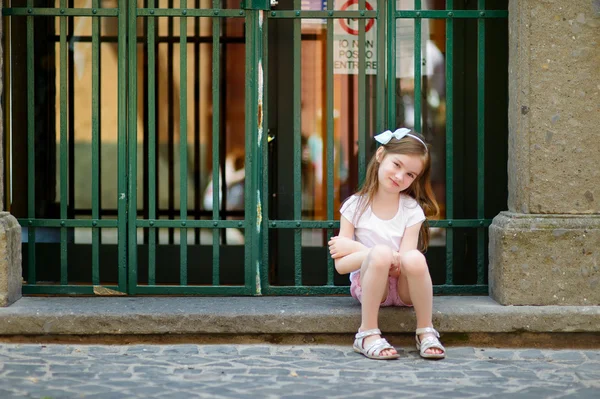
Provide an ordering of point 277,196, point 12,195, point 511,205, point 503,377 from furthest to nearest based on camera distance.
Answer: point 277,196
point 12,195
point 511,205
point 503,377

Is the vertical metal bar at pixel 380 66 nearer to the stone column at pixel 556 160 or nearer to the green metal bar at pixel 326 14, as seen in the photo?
the green metal bar at pixel 326 14

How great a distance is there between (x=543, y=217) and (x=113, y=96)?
133 inches

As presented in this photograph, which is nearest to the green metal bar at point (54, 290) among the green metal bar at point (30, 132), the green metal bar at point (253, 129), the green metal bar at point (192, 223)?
the green metal bar at point (30, 132)

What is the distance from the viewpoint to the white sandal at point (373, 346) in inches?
176

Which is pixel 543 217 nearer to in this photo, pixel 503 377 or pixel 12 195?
pixel 503 377

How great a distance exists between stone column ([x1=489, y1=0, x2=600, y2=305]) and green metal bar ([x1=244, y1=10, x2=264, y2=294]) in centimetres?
138

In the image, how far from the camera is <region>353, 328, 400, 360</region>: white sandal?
4466 mm

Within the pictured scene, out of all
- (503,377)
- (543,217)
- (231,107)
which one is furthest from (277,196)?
(503,377)

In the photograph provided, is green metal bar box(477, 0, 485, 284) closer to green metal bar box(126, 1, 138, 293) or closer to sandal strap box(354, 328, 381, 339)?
sandal strap box(354, 328, 381, 339)

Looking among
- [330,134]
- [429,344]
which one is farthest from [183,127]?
[429,344]

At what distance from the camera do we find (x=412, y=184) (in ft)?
16.2

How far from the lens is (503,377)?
418 centimetres

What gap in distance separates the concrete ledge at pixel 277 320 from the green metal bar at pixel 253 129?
501 millimetres

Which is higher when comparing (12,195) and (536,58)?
(536,58)
